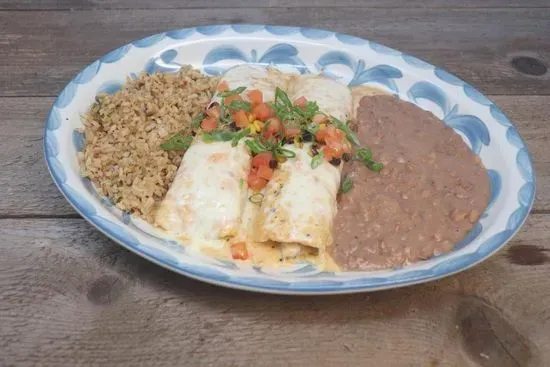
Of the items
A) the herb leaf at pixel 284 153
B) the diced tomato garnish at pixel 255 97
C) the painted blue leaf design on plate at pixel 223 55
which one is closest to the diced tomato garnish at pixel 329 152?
the herb leaf at pixel 284 153

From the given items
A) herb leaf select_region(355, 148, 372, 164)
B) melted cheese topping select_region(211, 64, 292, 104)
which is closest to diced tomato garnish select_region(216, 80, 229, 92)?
melted cheese topping select_region(211, 64, 292, 104)

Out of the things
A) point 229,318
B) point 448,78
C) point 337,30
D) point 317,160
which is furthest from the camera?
point 337,30

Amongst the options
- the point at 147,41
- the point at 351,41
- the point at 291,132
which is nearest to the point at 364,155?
the point at 291,132

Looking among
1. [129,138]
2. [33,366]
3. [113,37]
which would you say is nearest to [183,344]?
[33,366]

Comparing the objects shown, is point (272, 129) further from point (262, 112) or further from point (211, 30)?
point (211, 30)

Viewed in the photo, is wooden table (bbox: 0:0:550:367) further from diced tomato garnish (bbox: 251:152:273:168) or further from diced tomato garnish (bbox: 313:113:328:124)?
diced tomato garnish (bbox: 313:113:328:124)
